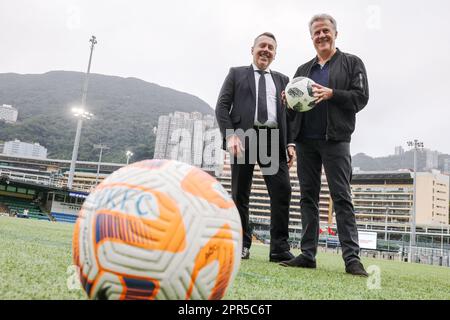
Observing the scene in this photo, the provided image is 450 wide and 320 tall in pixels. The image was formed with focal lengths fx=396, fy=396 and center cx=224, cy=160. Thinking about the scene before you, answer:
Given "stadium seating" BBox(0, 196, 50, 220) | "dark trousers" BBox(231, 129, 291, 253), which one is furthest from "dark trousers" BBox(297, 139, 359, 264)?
"stadium seating" BBox(0, 196, 50, 220)

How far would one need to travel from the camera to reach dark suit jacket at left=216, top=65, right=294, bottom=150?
12.9ft

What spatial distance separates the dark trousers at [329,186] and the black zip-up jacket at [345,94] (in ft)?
0.41

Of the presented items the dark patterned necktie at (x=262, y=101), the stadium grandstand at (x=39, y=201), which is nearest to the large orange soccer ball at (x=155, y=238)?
the dark patterned necktie at (x=262, y=101)

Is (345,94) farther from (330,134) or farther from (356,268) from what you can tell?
(356,268)

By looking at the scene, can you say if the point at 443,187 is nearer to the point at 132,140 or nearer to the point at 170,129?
the point at 170,129

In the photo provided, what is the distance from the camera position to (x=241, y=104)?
13.2 feet

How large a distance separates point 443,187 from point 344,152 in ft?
358

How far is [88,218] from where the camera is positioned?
1.40 m

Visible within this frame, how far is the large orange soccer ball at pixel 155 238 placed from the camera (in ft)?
4.14

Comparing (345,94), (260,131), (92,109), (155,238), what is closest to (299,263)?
(260,131)

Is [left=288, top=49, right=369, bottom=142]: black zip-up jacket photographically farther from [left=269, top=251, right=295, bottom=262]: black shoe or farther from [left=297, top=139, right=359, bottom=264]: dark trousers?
[left=269, top=251, right=295, bottom=262]: black shoe

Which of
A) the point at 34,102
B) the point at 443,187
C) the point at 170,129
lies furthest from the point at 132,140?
the point at 443,187

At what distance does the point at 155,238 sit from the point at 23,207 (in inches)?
1649

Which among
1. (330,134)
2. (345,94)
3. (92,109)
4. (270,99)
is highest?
(92,109)
